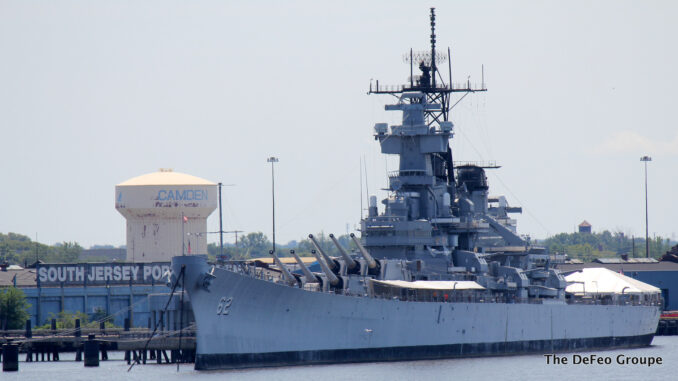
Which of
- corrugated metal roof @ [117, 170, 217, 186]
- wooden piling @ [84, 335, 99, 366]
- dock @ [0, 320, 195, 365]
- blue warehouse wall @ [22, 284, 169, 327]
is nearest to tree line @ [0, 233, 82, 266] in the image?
corrugated metal roof @ [117, 170, 217, 186]

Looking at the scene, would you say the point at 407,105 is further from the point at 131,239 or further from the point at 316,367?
the point at 131,239

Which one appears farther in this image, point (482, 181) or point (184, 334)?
point (482, 181)

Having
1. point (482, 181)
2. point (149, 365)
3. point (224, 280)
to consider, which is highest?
point (482, 181)

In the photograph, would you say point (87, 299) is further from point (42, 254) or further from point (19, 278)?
point (42, 254)

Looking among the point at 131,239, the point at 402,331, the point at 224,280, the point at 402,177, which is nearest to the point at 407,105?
the point at 402,177

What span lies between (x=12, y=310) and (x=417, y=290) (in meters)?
29.0

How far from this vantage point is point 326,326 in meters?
Answer: 53.4

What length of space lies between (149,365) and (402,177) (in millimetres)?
15568

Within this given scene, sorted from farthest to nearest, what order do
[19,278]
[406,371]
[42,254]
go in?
1. [42,254]
2. [19,278]
3. [406,371]

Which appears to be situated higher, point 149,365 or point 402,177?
point 402,177

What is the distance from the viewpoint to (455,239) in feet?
206

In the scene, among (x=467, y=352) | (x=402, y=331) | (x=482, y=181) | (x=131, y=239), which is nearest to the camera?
(x=402, y=331)

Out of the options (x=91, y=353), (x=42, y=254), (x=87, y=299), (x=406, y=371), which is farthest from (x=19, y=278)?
(x=42, y=254)

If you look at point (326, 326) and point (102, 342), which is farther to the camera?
point (102, 342)
